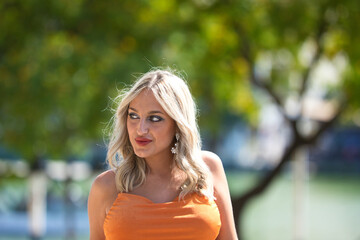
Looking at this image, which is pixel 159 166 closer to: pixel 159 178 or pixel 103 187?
pixel 159 178

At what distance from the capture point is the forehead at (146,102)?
6.49ft

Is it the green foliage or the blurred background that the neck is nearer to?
the blurred background

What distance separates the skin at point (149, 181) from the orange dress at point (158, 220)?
0.05 meters

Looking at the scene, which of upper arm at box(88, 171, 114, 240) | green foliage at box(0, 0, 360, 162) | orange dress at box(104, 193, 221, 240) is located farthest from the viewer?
green foliage at box(0, 0, 360, 162)

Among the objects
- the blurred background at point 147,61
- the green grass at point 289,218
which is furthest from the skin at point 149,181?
the green grass at point 289,218

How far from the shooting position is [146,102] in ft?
6.50

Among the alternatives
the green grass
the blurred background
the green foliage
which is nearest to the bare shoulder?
the blurred background

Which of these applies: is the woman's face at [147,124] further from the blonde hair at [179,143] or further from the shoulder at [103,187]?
the shoulder at [103,187]

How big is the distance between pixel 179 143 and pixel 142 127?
198 mm

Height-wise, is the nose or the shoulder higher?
the nose

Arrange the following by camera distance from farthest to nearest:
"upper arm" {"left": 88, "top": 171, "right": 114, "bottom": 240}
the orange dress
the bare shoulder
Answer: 1. the bare shoulder
2. "upper arm" {"left": 88, "top": 171, "right": 114, "bottom": 240}
3. the orange dress

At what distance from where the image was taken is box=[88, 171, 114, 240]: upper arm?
1987 mm

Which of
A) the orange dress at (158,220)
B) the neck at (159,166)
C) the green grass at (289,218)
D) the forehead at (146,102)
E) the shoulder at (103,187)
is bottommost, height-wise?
the green grass at (289,218)

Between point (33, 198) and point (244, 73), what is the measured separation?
4.23 meters
